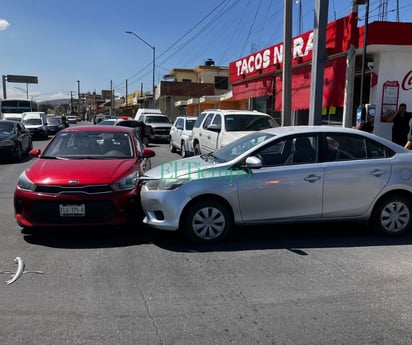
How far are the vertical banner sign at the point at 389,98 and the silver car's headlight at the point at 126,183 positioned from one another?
907 cm

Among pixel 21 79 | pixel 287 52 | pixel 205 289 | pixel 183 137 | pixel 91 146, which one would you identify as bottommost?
pixel 205 289

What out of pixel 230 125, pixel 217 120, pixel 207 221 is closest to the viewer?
pixel 207 221

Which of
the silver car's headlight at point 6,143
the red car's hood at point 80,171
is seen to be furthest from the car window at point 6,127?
the red car's hood at point 80,171

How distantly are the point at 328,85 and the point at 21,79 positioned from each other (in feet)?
238

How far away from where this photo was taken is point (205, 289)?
13.5ft

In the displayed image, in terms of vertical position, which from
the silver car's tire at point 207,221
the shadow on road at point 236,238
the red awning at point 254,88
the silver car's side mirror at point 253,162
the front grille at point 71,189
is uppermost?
the red awning at point 254,88

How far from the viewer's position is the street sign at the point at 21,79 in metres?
71.8

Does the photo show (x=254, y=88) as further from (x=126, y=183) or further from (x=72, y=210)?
(x=72, y=210)

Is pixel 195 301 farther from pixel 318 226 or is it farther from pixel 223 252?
pixel 318 226

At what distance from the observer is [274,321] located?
11.4 ft

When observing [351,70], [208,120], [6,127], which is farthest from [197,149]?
[6,127]

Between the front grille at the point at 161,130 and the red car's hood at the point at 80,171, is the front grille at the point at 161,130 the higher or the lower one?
the higher one

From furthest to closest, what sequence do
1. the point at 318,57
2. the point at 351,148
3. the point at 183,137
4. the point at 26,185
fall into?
1. the point at 183,137
2. the point at 318,57
3. the point at 351,148
4. the point at 26,185

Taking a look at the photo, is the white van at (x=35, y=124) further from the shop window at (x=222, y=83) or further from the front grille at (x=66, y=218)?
the shop window at (x=222, y=83)
